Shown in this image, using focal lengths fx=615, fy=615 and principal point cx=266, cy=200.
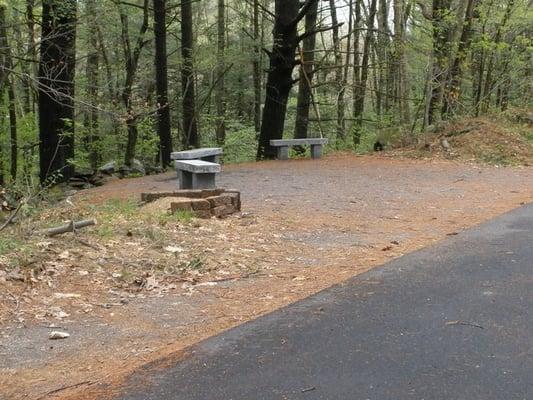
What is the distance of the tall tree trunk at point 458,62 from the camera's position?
60.1 ft

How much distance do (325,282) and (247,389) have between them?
2445mm

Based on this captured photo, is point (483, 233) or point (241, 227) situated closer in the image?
point (483, 233)

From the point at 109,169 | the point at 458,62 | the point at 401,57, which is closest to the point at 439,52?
the point at 458,62

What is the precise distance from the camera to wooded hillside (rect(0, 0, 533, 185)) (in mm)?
14906

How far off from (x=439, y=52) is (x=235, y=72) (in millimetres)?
12547

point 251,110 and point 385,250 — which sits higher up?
point 251,110

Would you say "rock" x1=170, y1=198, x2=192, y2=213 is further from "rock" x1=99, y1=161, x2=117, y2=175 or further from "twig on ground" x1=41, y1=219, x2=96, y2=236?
"rock" x1=99, y1=161, x2=117, y2=175

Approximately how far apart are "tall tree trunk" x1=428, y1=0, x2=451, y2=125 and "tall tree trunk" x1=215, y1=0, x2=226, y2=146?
26.0 feet

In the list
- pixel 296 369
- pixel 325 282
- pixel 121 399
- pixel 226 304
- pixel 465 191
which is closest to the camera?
pixel 121 399

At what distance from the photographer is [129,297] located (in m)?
5.64

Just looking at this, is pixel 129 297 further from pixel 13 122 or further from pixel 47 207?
pixel 13 122

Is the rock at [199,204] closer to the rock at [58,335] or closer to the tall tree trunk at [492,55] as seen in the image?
the rock at [58,335]

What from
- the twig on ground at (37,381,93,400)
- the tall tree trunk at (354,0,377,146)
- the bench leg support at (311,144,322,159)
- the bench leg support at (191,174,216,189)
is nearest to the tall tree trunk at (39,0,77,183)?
the bench leg support at (191,174,216,189)

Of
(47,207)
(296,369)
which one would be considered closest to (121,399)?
(296,369)
